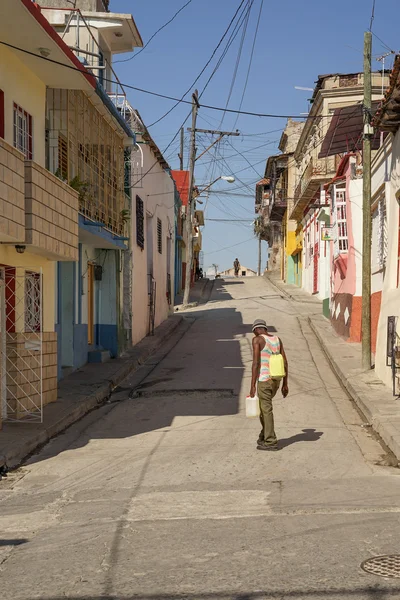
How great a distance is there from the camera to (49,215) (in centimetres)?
1218

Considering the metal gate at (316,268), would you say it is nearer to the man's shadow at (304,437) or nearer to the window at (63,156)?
the window at (63,156)

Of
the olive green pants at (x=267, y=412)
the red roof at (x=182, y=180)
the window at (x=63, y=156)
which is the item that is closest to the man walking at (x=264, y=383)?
the olive green pants at (x=267, y=412)

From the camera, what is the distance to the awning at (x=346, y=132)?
797 inches

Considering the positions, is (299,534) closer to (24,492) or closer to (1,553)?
(1,553)

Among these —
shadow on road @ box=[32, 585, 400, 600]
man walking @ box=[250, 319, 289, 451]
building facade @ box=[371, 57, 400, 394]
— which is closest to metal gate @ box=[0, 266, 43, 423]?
man walking @ box=[250, 319, 289, 451]

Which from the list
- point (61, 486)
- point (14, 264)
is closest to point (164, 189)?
point (14, 264)

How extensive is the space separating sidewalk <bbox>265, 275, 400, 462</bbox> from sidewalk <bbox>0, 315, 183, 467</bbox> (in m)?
4.67

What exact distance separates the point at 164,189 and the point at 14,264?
18.5 metres

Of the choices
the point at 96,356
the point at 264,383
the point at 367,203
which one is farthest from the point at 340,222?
the point at 264,383

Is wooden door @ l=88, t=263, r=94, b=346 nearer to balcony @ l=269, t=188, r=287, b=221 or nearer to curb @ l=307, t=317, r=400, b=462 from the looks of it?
curb @ l=307, t=317, r=400, b=462

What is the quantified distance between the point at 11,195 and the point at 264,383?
4.08 m

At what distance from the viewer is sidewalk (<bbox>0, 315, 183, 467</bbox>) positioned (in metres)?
10.3

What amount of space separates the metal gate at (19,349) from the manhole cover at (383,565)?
7.04m

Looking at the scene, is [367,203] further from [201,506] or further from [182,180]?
[182,180]
